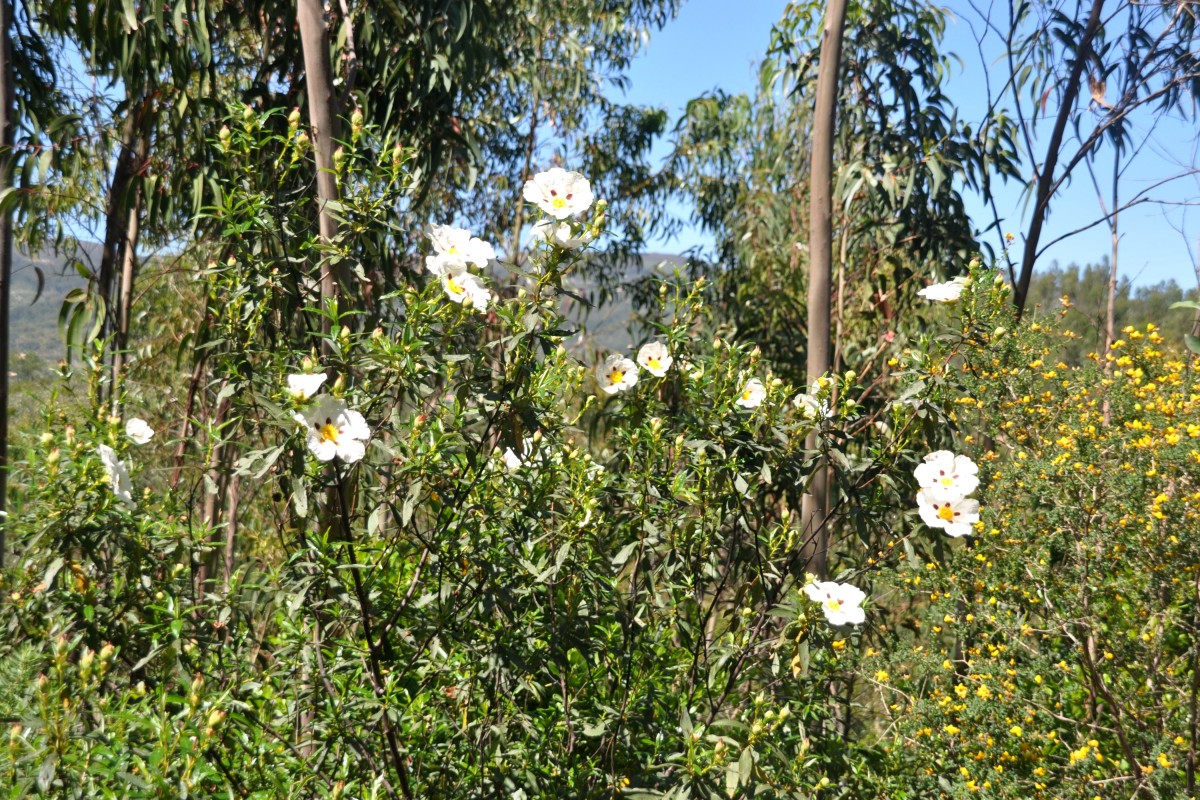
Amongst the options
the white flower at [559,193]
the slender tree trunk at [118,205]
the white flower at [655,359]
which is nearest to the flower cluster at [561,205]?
the white flower at [559,193]

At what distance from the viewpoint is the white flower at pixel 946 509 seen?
5.32 ft

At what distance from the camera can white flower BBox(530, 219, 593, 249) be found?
154 centimetres

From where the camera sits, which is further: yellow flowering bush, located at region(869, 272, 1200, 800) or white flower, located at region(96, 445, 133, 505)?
yellow flowering bush, located at region(869, 272, 1200, 800)

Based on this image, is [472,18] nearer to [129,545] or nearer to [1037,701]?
[129,545]

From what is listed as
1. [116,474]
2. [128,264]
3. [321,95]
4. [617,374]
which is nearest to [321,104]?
[321,95]

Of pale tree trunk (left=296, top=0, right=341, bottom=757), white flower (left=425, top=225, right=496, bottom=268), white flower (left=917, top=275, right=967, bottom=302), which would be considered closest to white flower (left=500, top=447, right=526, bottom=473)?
white flower (left=425, top=225, right=496, bottom=268)

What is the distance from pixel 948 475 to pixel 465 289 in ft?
2.83

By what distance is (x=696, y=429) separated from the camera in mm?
1755

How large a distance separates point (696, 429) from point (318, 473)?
2.19 feet

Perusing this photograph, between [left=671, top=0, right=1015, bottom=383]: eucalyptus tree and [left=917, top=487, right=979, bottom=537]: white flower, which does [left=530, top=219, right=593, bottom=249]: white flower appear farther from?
[left=671, top=0, right=1015, bottom=383]: eucalyptus tree

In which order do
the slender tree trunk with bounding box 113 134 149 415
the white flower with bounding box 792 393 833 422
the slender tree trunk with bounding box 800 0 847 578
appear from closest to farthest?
the white flower with bounding box 792 393 833 422 → the slender tree trunk with bounding box 800 0 847 578 → the slender tree trunk with bounding box 113 134 149 415

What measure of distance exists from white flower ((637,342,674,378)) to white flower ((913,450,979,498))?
0.48m

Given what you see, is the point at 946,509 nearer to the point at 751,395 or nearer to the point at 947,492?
the point at 947,492

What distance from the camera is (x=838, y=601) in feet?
5.20
